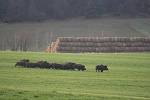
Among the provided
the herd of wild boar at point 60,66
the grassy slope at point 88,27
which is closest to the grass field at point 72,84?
the herd of wild boar at point 60,66

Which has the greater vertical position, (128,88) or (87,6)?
(87,6)

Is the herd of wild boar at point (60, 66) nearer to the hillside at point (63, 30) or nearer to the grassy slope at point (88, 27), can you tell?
the hillside at point (63, 30)

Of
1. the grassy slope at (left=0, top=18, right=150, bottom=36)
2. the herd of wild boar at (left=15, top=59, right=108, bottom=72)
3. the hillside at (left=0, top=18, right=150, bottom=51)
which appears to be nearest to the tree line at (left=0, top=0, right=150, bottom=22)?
the hillside at (left=0, top=18, right=150, bottom=51)

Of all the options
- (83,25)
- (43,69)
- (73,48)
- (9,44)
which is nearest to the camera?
(43,69)

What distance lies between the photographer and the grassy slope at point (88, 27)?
72125 millimetres

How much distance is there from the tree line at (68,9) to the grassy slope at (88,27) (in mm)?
3541

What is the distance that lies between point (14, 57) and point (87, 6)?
2269 inches

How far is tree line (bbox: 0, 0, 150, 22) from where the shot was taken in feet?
280

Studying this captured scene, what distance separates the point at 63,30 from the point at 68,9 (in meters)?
15.6

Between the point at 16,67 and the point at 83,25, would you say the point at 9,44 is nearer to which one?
the point at 83,25

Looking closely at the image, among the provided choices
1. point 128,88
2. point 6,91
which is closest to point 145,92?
point 128,88

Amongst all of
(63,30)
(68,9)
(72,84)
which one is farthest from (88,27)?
(72,84)

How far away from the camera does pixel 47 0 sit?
92438mm

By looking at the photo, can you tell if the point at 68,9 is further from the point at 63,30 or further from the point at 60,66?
the point at 60,66
